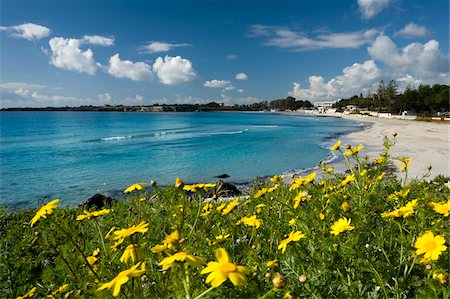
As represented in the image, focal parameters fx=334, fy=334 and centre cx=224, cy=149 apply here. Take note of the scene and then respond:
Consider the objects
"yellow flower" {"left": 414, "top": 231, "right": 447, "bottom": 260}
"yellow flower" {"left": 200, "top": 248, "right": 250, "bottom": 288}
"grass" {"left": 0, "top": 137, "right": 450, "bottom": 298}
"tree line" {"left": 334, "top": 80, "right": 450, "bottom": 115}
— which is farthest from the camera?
"tree line" {"left": 334, "top": 80, "right": 450, "bottom": 115}

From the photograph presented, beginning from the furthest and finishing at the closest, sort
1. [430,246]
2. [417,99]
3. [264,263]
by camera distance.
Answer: [417,99], [264,263], [430,246]

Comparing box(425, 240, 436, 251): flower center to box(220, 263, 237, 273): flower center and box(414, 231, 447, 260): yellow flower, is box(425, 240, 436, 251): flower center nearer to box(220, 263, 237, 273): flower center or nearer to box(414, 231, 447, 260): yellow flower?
box(414, 231, 447, 260): yellow flower

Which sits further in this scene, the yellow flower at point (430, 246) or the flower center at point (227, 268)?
the yellow flower at point (430, 246)

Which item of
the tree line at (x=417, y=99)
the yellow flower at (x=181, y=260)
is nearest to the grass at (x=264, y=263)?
the yellow flower at (x=181, y=260)

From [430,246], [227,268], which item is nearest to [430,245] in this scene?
[430,246]

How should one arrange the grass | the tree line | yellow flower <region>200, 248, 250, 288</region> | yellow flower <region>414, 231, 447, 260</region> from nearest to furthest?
1. yellow flower <region>200, 248, 250, 288</region>
2. the grass
3. yellow flower <region>414, 231, 447, 260</region>
4. the tree line

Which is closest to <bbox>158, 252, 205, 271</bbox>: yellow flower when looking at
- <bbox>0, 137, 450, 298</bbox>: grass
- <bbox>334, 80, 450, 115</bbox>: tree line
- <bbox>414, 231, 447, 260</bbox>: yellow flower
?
<bbox>0, 137, 450, 298</bbox>: grass

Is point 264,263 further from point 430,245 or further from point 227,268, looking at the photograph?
point 227,268

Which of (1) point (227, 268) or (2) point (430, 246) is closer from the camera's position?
(1) point (227, 268)

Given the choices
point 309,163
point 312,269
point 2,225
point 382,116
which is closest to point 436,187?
point 312,269

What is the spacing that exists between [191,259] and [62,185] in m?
20.4

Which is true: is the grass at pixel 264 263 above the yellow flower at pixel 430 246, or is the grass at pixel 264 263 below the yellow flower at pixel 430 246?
below

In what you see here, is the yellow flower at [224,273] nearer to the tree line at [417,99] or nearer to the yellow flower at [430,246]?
the yellow flower at [430,246]

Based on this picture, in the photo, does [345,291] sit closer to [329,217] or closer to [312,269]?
[312,269]
